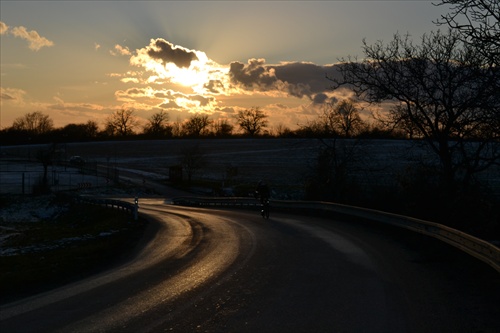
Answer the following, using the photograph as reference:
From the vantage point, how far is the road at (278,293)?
7.11 meters

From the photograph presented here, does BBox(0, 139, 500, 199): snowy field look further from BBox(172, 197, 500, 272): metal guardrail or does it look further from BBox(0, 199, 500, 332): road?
BBox(0, 199, 500, 332): road

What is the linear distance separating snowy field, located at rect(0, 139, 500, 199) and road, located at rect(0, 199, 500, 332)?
94.2 feet

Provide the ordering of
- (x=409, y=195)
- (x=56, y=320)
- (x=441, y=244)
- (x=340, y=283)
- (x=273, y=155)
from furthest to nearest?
(x=273, y=155), (x=409, y=195), (x=441, y=244), (x=340, y=283), (x=56, y=320)

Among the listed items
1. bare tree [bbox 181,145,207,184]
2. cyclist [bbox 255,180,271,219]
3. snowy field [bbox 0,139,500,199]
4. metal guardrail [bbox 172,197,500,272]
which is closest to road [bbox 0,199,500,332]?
metal guardrail [bbox 172,197,500,272]

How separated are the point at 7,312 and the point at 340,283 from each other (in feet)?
18.1

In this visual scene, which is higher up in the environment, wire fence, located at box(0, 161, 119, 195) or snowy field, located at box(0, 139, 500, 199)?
snowy field, located at box(0, 139, 500, 199)

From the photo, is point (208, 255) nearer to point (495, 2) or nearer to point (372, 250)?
point (372, 250)

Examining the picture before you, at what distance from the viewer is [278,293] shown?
895 cm

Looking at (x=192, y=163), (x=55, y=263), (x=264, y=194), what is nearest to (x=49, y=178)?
(x=192, y=163)

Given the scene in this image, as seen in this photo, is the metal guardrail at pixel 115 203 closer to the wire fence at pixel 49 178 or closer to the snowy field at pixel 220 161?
the snowy field at pixel 220 161

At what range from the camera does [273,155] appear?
10769cm

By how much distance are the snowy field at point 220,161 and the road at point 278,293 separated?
2870cm

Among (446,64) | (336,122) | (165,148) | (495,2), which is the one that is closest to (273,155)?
(165,148)

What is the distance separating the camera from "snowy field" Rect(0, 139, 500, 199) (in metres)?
61.2
